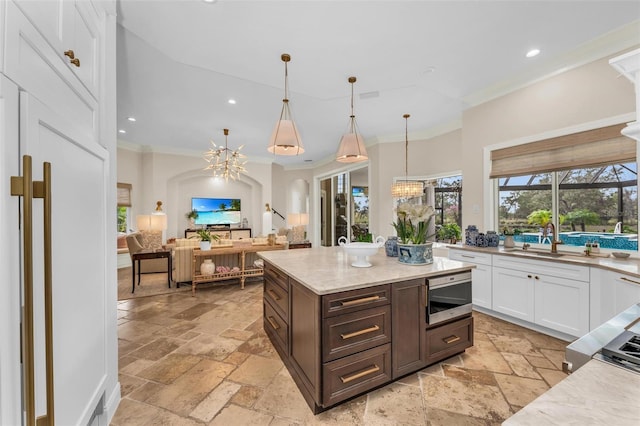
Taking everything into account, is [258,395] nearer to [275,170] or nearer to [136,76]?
[136,76]

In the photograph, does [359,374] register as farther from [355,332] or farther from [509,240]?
[509,240]

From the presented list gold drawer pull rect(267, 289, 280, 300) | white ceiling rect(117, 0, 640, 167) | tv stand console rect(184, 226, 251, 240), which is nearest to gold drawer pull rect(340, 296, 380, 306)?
gold drawer pull rect(267, 289, 280, 300)

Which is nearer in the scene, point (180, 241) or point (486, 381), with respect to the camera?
point (486, 381)

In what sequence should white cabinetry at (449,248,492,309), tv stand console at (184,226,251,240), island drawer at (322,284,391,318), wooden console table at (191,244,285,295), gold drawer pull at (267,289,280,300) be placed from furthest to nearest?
tv stand console at (184,226,251,240) → wooden console table at (191,244,285,295) → white cabinetry at (449,248,492,309) → gold drawer pull at (267,289,280,300) → island drawer at (322,284,391,318)

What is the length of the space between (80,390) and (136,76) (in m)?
3.56

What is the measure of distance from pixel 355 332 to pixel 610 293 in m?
2.29

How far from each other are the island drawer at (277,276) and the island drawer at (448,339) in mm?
1154

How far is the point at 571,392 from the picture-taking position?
1.83 ft

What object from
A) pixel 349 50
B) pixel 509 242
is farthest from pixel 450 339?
pixel 349 50

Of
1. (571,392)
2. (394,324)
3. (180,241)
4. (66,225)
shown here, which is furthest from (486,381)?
(180,241)

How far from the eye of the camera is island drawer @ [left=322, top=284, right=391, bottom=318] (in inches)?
62.3

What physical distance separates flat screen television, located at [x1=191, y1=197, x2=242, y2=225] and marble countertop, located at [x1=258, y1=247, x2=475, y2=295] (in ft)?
19.5

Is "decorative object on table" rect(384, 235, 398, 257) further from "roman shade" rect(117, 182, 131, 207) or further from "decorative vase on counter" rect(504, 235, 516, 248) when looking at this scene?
"roman shade" rect(117, 182, 131, 207)

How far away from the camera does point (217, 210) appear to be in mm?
7988
